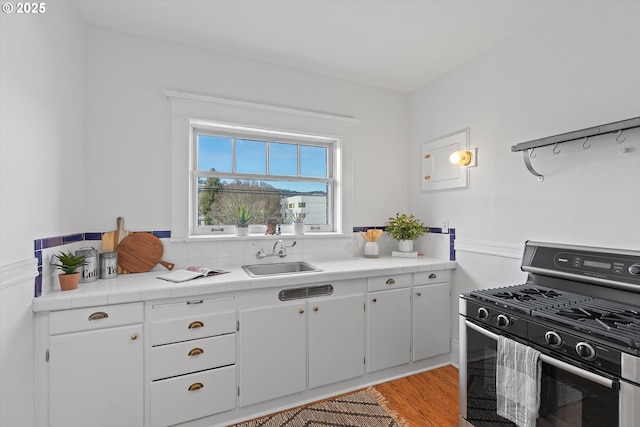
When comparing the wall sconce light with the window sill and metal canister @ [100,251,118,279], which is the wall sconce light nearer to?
the window sill

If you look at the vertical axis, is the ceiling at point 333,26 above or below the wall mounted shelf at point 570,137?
above

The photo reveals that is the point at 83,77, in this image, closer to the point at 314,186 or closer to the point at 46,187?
the point at 46,187

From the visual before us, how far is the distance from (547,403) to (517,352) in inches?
9.0

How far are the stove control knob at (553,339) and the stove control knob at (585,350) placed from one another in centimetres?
7

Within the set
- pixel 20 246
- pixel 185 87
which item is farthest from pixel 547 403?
A: pixel 185 87

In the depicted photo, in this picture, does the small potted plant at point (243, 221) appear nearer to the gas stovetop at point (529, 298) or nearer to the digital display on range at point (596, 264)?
the gas stovetop at point (529, 298)

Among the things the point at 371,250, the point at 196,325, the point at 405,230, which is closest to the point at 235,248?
the point at 196,325

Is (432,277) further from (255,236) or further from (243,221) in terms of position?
(243,221)

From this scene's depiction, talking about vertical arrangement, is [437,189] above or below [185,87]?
below

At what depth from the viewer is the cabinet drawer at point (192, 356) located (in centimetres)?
183

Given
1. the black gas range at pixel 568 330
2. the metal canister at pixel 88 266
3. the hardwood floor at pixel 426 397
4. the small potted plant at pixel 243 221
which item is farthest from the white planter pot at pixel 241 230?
the black gas range at pixel 568 330

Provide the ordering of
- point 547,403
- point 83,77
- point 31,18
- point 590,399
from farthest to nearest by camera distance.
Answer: point 83,77
point 31,18
point 547,403
point 590,399

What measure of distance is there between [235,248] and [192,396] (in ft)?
3.63

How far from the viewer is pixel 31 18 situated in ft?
5.17
